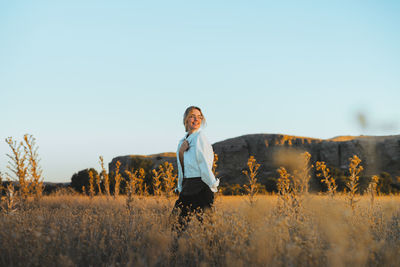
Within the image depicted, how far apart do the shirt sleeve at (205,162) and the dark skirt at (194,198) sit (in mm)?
128

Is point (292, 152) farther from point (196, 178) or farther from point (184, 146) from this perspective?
point (196, 178)

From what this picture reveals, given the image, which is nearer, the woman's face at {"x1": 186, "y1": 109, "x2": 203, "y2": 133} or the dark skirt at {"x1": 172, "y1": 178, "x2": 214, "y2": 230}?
the dark skirt at {"x1": 172, "y1": 178, "x2": 214, "y2": 230}

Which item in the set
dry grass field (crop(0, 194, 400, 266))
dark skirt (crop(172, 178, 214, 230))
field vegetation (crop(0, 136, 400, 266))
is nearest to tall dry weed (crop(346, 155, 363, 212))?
field vegetation (crop(0, 136, 400, 266))

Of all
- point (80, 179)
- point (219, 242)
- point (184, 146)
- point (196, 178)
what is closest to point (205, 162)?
point (196, 178)

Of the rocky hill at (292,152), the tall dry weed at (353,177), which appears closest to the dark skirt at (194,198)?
the tall dry weed at (353,177)

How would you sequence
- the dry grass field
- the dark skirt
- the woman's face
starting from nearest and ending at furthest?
the dry grass field
the dark skirt
the woman's face

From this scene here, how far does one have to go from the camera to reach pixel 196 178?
3938 millimetres

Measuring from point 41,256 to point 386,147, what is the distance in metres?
26.7

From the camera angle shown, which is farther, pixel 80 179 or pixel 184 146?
pixel 80 179

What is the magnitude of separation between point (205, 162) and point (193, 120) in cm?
75

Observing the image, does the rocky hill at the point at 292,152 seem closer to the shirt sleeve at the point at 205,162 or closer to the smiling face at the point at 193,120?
the smiling face at the point at 193,120

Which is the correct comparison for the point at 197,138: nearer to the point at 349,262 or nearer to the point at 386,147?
the point at 349,262

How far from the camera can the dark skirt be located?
3.90 metres

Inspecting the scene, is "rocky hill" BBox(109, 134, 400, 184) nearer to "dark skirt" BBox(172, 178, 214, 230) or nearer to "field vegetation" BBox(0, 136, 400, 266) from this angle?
"field vegetation" BBox(0, 136, 400, 266)
